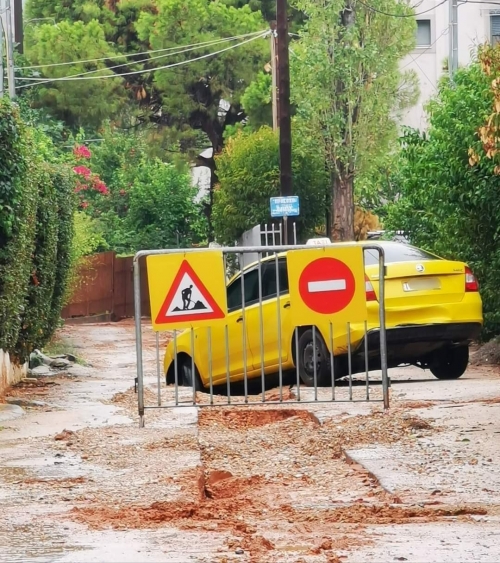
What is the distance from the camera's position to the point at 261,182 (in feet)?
122

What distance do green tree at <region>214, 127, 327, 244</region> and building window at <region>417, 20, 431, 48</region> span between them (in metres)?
15.5

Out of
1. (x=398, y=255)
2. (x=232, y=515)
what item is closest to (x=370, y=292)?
(x=398, y=255)

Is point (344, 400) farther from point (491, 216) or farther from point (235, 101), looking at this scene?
point (235, 101)

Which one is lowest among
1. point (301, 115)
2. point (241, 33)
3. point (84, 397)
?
point (84, 397)

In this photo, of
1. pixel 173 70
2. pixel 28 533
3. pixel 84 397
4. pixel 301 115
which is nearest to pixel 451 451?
pixel 28 533

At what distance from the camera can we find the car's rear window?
14.5 meters

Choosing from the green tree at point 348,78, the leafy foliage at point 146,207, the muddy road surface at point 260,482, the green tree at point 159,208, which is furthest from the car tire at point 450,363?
the green tree at point 159,208

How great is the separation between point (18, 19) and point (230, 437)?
123 feet

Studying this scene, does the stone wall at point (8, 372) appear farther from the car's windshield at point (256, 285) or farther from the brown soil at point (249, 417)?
the brown soil at point (249, 417)

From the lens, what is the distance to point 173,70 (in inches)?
1796

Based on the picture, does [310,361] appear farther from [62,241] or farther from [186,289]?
[62,241]

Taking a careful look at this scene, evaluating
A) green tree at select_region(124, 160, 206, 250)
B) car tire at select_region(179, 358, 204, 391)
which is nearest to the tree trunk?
green tree at select_region(124, 160, 206, 250)

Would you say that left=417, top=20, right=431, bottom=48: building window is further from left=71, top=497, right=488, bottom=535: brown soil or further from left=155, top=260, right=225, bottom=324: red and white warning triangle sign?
left=71, top=497, right=488, bottom=535: brown soil

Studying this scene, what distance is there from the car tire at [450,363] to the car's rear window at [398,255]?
1.14 m
